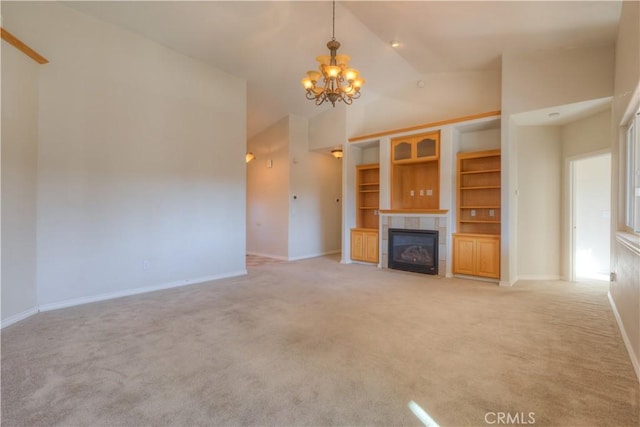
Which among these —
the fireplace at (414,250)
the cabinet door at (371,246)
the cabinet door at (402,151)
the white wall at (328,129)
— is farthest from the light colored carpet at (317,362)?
the white wall at (328,129)

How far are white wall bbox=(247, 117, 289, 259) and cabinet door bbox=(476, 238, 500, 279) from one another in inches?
159

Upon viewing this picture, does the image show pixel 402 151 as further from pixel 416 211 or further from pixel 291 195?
pixel 291 195

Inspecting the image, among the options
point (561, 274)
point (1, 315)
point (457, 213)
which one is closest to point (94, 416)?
point (1, 315)

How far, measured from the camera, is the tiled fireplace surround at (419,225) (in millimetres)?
5520

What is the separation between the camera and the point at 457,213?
5688mm

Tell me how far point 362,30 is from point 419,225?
349cm

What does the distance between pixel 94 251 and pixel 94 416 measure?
2.79 metres

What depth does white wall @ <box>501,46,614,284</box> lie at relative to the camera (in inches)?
159

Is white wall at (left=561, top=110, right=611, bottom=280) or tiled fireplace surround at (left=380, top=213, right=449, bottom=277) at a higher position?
white wall at (left=561, top=110, right=611, bottom=280)

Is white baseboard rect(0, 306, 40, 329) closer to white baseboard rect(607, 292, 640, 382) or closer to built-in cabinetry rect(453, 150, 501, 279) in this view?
white baseboard rect(607, 292, 640, 382)

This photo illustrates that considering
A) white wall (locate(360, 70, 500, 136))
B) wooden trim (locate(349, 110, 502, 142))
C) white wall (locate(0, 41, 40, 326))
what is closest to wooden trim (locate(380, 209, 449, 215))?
wooden trim (locate(349, 110, 502, 142))

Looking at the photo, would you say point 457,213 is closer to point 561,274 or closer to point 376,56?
point 561,274

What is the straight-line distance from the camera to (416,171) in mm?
6504

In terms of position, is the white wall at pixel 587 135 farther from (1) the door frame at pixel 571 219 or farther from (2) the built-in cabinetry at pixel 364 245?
(2) the built-in cabinetry at pixel 364 245
